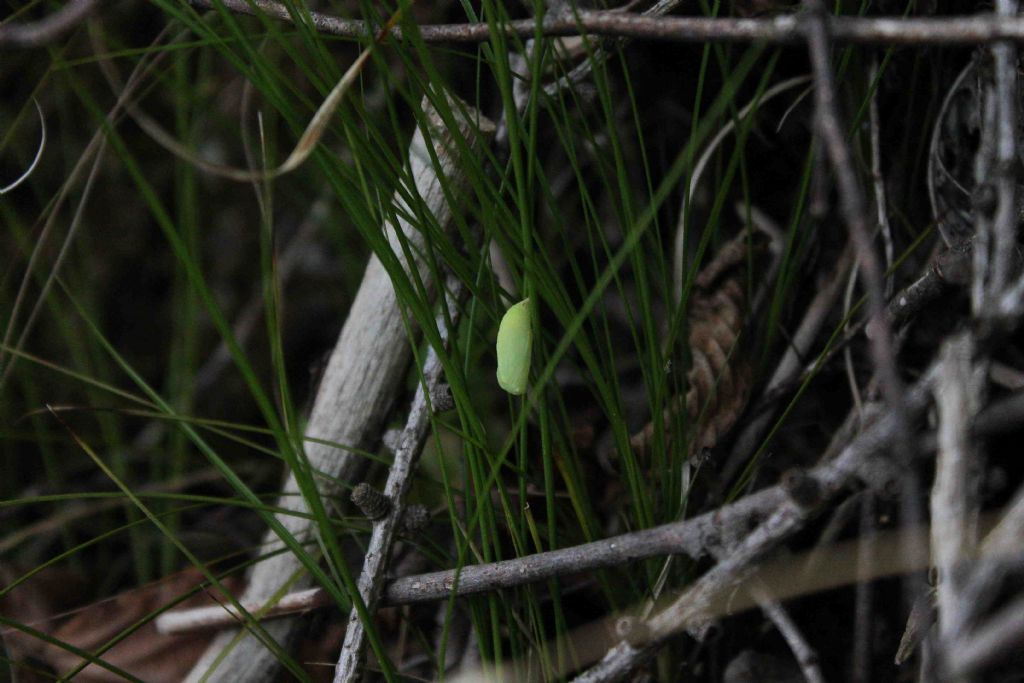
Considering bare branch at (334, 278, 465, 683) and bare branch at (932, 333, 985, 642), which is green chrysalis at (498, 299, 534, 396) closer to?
bare branch at (334, 278, 465, 683)

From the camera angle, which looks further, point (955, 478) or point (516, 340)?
point (516, 340)

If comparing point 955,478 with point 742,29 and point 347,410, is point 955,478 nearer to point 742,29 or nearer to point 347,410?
point 742,29

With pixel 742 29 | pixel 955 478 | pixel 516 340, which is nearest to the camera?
pixel 955 478

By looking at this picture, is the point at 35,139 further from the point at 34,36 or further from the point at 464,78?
the point at 34,36

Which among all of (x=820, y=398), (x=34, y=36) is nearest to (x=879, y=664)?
(x=820, y=398)

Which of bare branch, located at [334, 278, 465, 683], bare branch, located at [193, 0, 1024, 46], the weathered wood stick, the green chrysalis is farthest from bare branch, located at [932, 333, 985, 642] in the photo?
the weathered wood stick

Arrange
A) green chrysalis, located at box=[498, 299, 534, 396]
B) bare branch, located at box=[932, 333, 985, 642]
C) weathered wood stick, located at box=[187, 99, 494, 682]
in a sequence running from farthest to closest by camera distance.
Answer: weathered wood stick, located at box=[187, 99, 494, 682]
green chrysalis, located at box=[498, 299, 534, 396]
bare branch, located at box=[932, 333, 985, 642]

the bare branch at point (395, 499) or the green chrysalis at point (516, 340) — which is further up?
the green chrysalis at point (516, 340)

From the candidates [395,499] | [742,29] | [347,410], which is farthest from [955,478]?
[347,410]

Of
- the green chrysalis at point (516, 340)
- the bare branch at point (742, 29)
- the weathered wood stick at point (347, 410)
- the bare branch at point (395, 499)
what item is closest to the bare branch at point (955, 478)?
→ the bare branch at point (742, 29)

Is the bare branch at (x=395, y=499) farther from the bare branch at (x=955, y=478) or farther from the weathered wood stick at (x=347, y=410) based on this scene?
the bare branch at (x=955, y=478)

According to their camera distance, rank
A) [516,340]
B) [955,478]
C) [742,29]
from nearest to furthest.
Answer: [955,478] → [742,29] → [516,340]
